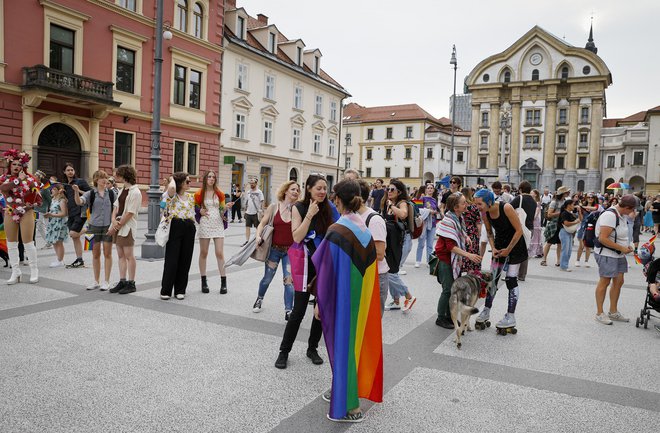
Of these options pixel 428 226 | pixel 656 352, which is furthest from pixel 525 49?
pixel 656 352

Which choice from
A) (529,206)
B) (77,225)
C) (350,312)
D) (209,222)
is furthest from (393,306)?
(77,225)

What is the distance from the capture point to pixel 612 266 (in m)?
6.15

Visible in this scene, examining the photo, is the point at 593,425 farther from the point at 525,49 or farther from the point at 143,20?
the point at 525,49

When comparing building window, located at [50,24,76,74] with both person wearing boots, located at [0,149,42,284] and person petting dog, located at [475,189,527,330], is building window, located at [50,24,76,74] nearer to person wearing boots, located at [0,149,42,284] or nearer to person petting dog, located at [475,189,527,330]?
person wearing boots, located at [0,149,42,284]

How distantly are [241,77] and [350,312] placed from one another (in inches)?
1148

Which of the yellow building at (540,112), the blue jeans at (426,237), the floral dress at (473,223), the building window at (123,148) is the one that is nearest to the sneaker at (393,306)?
the floral dress at (473,223)

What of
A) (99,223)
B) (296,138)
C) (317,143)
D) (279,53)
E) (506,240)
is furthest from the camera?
(317,143)

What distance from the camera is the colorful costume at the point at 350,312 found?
3.36 meters

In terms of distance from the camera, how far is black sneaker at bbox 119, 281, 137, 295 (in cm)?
714

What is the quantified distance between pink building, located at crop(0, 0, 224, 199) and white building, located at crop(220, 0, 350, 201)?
1963 millimetres

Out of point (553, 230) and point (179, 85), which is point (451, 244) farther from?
point (179, 85)

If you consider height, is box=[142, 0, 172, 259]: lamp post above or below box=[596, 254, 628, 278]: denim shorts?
above

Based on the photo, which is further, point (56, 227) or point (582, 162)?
point (582, 162)

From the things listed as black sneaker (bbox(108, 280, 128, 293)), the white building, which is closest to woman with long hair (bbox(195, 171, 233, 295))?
black sneaker (bbox(108, 280, 128, 293))
